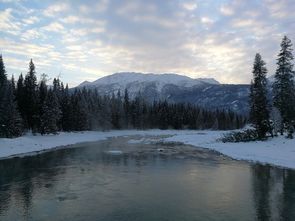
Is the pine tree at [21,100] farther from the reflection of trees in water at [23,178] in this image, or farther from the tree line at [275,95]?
the tree line at [275,95]

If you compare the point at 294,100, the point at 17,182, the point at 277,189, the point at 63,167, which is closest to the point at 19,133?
the point at 63,167

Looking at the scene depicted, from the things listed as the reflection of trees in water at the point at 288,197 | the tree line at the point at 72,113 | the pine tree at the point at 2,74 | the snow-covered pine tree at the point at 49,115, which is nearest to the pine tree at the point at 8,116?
the tree line at the point at 72,113

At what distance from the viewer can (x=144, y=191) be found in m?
23.0

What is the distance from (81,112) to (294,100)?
62606mm

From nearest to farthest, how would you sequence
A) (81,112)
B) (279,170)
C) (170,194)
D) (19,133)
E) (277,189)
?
(170,194)
(277,189)
(279,170)
(19,133)
(81,112)

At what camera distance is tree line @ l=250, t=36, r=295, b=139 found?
185ft

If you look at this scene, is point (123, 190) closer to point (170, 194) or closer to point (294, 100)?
point (170, 194)

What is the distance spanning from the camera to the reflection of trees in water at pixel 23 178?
66.5 ft

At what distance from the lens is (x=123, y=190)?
23.2 meters

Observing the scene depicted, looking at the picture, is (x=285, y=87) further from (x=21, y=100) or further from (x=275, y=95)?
(x=21, y=100)

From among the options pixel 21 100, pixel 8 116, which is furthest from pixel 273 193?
pixel 21 100

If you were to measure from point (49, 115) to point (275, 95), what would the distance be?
4509 cm

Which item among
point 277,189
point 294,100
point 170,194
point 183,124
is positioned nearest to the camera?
point 170,194

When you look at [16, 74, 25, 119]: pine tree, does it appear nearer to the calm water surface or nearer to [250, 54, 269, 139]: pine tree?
the calm water surface
